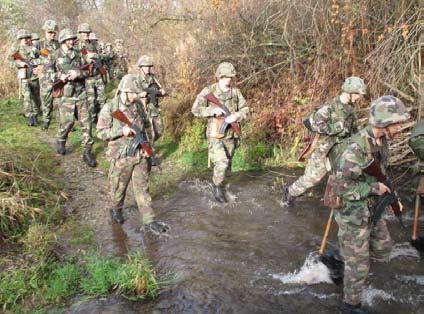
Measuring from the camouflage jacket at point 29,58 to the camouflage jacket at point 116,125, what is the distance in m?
5.66

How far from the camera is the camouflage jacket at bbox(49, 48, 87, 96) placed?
25.8ft

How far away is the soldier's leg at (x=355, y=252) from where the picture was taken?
3754mm

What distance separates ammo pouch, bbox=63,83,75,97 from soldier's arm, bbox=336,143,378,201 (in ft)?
18.6

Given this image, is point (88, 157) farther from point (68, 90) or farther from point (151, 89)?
point (151, 89)

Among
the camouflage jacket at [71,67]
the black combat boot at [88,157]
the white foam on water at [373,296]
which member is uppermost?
the camouflage jacket at [71,67]

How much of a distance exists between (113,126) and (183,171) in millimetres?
2863

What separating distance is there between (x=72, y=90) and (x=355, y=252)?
19.5 feet

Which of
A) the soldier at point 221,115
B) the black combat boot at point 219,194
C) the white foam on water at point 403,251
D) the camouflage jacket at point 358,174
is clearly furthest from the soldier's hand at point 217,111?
the white foam on water at point 403,251

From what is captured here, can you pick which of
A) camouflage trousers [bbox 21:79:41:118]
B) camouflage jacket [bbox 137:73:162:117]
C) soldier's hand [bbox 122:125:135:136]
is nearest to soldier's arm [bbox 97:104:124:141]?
soldier's hand [bbox 122:125:135:136]

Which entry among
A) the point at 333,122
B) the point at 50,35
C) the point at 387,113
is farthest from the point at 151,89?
the point at 387,113

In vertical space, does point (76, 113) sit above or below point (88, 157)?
above

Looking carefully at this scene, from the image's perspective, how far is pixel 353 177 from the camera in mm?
3682

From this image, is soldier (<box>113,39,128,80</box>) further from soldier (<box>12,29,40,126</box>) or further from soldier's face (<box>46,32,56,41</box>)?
soldier's face (<box>46,32,56,41</box>)

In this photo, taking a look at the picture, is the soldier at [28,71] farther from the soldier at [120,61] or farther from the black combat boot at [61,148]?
the soldier at [120,61]
